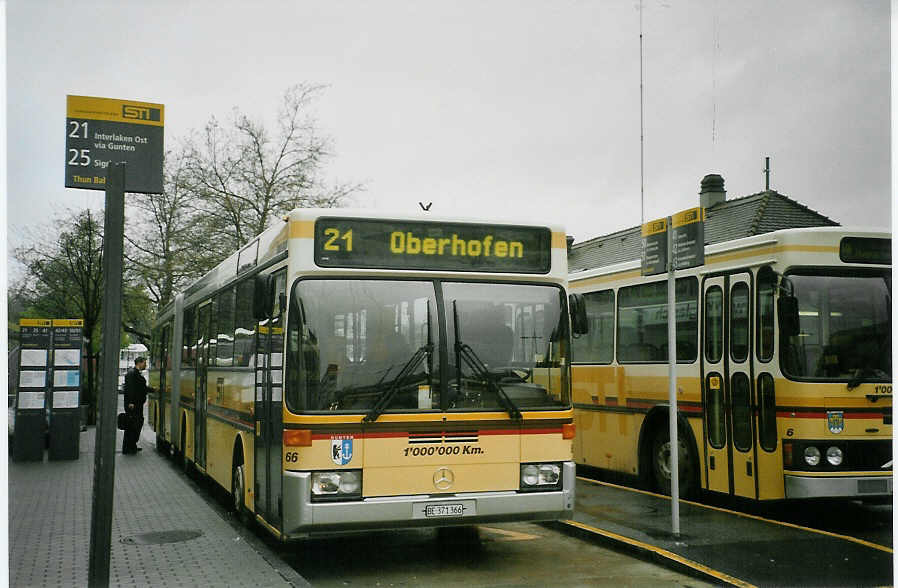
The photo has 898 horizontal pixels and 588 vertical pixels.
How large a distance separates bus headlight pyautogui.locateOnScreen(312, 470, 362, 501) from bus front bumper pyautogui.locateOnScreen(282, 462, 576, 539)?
0.05 meters

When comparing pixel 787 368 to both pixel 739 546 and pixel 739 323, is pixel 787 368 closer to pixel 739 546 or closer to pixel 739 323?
pixel 739 323

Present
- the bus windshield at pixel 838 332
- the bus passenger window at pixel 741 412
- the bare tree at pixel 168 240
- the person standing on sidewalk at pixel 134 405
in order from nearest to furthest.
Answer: the bus windshield at pixel 838 332 → the bus passenger window at pixel 741 412 → the person standing on sidewalk at pixel 134 405 → the bare tree at pixel 168 240

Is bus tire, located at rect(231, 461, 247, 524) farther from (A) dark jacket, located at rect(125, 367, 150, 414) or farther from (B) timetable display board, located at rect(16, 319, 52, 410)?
(A) dark jacket, located at rect(125, 367, 150, 414)

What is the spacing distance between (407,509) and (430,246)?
206cm

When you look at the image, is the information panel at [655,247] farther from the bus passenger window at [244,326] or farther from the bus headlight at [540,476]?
the bus passenger window at [244,326]

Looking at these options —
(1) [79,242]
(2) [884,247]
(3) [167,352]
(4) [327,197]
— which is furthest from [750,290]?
(4) [327,197]

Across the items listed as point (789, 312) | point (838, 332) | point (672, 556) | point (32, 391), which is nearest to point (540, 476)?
point (672, 556)

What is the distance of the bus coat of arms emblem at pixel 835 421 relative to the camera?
30.4 feet

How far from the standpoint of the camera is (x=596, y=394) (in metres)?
13.2

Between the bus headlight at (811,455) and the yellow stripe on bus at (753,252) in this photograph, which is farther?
the yellow stripe on bus at (753,252)

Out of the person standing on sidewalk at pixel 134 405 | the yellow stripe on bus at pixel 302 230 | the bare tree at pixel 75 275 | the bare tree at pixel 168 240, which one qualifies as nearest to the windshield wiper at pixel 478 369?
the yellow stripe on bus at pixel 302 230

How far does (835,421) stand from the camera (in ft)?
30.5

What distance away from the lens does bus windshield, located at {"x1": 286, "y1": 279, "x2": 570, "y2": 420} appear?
7.64 m

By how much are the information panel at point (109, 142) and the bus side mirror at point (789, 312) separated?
19.1ft
